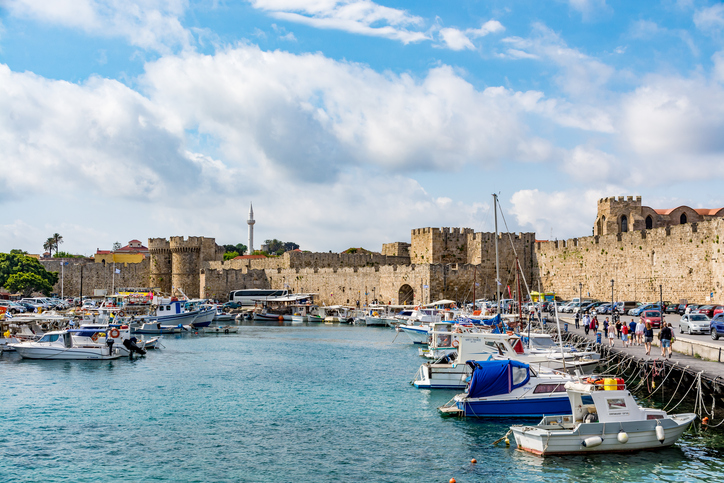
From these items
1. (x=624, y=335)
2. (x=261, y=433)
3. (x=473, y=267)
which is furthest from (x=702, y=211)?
(x=261, y=433)

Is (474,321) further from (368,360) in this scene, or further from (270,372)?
(270,372)

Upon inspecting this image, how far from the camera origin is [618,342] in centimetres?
2419

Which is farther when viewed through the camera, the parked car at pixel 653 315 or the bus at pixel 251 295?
the bus at pixel 251 295

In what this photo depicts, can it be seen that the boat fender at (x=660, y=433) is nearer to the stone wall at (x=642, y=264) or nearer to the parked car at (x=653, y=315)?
the parked car at (x=653, y=315)

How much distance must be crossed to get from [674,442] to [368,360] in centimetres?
1516

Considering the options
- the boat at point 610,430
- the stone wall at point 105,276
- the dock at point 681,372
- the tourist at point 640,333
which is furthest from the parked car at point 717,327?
the stone wall at point 105,276

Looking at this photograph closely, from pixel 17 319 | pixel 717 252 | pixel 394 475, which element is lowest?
pixel 394 475

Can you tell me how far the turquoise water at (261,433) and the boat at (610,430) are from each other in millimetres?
193

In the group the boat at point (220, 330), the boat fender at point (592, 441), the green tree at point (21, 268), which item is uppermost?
the green tree at point (21, 268)

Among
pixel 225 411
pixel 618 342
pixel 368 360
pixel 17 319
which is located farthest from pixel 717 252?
pixel 17 319

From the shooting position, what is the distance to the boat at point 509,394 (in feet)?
51.5

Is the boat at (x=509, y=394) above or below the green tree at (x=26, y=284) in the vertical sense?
below

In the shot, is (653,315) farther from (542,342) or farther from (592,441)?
(592,441)

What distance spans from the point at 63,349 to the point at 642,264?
2802 cm
